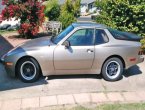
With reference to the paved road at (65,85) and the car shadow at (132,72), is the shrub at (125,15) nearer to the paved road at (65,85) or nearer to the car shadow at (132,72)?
the car shadow at (132,72)

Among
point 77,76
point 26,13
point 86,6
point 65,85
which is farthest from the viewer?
point 86,6

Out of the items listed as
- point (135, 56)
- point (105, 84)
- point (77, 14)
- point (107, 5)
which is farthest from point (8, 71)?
point (77, 14)

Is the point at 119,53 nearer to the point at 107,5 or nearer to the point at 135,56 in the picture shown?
the point at 135,56

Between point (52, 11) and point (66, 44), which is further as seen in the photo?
point (52, 11)

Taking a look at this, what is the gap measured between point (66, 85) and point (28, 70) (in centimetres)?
113

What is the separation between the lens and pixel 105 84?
8.90 m

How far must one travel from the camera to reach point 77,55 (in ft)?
29.1

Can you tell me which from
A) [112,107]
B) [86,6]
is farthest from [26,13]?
[86,6]

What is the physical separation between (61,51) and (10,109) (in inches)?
91.2

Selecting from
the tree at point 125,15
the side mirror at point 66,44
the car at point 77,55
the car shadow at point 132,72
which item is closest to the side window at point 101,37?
the car at point 77,55

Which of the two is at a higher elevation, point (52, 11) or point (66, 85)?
point (52, 11)

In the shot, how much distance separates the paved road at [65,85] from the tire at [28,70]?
0.15m

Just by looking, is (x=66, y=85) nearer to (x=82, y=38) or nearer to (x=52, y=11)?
(x=82, y=38)

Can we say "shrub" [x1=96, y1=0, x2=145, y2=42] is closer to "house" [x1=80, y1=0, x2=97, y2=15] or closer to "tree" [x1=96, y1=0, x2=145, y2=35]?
"tree" [x1=96, y1=0, x2=145, y2=35]
